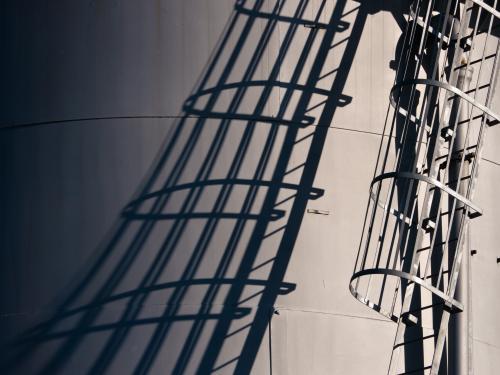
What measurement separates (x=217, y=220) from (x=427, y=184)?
1860 millimetres

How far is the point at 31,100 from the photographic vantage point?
37.4 feet

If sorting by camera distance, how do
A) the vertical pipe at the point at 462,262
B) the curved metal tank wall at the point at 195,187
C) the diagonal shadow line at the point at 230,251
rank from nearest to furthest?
1. the diagonal shadow line at the point at 230,251
2. the curved metal tank wall at the point at 195,187
3. the vertical pipe at the point at 462,262

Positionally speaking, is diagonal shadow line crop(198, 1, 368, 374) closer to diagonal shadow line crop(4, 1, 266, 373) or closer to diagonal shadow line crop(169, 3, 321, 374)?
diagonal shadow line crop(169, 3, 321, 374)

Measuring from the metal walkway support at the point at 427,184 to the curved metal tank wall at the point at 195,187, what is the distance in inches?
7.3

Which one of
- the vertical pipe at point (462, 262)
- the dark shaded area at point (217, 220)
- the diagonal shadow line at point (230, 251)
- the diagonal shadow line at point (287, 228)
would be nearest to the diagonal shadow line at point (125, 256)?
the dark shaded area at point (217, 220)

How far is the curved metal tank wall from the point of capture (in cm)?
1053

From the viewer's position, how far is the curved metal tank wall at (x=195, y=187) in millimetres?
10531

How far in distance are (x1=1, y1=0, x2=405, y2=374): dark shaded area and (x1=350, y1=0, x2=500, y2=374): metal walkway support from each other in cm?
61

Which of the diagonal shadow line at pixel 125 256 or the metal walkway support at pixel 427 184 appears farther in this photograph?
the metal walkway support at pixel 427 184

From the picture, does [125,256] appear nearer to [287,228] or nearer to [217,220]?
[217,220]

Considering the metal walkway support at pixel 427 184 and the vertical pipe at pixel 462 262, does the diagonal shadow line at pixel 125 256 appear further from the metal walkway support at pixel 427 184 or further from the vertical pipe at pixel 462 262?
the vertical pipe at pixel 462 262

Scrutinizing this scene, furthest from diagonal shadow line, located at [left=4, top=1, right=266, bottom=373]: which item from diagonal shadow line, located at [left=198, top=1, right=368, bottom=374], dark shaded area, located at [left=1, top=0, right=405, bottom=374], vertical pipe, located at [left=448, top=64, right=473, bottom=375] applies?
vertical pipe, located at [left=448, top=64, right=473, bottom=375]

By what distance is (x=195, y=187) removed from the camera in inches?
429

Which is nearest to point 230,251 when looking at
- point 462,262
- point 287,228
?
point 287,228
